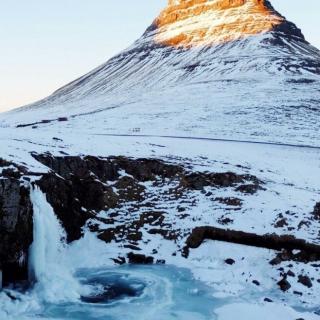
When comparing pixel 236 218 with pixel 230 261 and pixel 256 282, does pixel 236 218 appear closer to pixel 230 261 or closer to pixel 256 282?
pixel 230 261

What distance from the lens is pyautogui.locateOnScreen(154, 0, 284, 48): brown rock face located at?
165m

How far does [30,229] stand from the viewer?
65.9ft

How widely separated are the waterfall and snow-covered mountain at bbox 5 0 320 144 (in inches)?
1689

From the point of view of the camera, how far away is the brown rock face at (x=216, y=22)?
541 ft

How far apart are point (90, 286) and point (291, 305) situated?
7502 millimetres

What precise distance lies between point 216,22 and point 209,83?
70137mm

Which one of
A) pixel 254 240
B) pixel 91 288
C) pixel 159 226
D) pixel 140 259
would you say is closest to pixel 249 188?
pixel 254 240

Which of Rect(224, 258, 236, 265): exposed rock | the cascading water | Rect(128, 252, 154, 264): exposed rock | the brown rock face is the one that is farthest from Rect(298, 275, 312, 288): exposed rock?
the brown rock face

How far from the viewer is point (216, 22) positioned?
176625 mm

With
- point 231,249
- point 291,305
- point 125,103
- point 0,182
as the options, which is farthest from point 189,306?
point 125,103

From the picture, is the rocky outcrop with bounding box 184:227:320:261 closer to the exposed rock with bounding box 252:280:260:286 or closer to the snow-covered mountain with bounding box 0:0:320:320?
the snow-covered mountain with bounding box 0:0:320:320

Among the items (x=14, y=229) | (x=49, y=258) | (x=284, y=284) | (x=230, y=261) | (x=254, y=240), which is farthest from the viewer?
(x=254, y=240)

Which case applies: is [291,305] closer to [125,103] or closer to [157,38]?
[125,103]

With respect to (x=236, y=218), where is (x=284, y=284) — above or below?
below
